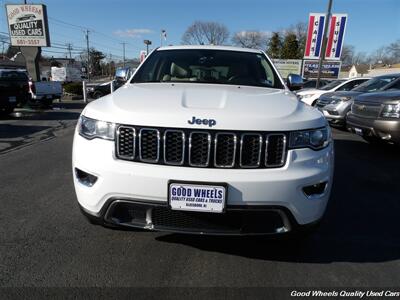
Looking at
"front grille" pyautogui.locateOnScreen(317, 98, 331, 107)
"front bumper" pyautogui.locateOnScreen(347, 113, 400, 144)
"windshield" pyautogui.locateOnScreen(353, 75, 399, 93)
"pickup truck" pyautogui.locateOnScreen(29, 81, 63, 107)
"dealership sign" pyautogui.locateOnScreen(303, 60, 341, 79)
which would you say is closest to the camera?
"front bumper" pyautogui.locateOnScreen(347, 113, 400, 144)

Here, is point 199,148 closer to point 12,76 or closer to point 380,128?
point 380,128

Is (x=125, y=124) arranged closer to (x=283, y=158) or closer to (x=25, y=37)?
(x=283, y=158)

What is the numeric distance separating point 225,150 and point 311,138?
0.68 metres

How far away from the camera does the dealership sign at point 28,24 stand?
19.7 meters

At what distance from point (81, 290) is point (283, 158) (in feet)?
5.64

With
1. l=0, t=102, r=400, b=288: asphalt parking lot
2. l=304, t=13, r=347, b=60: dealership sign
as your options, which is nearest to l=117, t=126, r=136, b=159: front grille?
l=0, t=102, r=400, b=288: asphalt parking lot

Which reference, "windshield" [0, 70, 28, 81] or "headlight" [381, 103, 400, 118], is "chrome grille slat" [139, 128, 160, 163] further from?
"windshield" [0, 70, 28, 81]

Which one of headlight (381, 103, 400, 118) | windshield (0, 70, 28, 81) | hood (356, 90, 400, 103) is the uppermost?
hood (356, 90, 400, 103)

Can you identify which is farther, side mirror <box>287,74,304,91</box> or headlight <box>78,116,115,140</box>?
side mirror <box>287,74,304,91</box>

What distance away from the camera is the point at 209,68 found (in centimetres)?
409

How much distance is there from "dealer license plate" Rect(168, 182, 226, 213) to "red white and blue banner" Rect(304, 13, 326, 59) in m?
19.0

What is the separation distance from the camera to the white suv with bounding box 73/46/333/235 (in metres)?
2.30

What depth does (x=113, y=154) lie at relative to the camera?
2430mm

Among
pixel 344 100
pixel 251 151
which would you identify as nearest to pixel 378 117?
pixel 344 100
